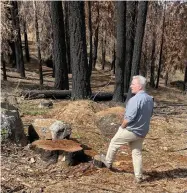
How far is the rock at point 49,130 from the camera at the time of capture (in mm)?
7594

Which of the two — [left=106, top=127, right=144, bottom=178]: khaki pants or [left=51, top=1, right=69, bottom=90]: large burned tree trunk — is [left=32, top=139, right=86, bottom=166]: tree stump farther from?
[left=51, top=1, right=69, bottom=90]: large burned tree trunk

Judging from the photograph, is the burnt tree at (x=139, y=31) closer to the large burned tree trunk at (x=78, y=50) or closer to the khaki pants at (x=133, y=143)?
the large burned tree trunk at (x=78, y=50)

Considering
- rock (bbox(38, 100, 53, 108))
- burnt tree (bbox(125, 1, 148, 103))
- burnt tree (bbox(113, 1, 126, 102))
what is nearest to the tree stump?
rock (bbox(38, 100, 53, 108))

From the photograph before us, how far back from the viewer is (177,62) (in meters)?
30.9

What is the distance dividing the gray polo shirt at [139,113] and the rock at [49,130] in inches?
70.7

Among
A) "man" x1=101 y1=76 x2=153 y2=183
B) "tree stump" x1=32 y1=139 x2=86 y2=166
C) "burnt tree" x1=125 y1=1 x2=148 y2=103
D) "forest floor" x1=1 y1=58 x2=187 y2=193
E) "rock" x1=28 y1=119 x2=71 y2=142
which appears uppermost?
"burnt tree" x1=125 y1=1 x2=148 y2=103

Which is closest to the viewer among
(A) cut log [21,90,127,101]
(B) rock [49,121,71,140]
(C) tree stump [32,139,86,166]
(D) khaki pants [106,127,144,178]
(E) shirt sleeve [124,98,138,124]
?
(E) shirt sleeve [124,98,138,124]

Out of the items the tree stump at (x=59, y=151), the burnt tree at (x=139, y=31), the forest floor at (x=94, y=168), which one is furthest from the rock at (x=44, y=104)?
the tree stump at (x=59, y=151)

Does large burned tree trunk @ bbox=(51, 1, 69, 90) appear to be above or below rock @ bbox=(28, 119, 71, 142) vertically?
above

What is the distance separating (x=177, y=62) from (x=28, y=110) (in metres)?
21.8

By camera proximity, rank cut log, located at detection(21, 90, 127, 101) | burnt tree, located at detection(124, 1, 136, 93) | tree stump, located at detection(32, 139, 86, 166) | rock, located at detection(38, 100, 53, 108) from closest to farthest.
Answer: tree stump, located at detection(32, 139, 86, 166)
rock, located at detection(38, 100, 53, 108)
cut log, located at detection(21, 90, 127, 101)
burnt tree, located at detection(124, 1, 136, 93)

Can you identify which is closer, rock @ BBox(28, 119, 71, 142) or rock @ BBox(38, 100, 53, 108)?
rock @ BBox(28, 119, 71, 142)

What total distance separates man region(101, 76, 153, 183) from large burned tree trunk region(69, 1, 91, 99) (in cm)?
617

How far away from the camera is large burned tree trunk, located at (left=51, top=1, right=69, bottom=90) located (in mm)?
14922
